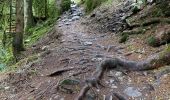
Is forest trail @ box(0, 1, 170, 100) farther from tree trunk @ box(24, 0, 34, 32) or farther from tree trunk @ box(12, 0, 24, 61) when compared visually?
tree trunk @ box(24, 0, 34, 32)

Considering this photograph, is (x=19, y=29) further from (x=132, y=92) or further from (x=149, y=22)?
(x=132, y=92)

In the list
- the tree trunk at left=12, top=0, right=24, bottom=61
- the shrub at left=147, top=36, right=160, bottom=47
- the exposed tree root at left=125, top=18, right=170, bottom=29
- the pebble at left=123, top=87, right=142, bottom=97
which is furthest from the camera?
the tree trunk at left=12, top=0, right=24, bottom=61

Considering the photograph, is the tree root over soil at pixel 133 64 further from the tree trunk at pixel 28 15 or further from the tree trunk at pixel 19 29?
the tree trunk at pixel 28 15

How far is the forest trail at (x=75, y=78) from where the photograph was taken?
252 inches

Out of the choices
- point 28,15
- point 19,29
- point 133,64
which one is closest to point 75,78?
point 133,64

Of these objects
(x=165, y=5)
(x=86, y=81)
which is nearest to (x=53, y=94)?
(x=86, y=81)

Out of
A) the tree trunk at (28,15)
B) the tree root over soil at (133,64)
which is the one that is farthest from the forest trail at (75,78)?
the tree trunk at (28,15)

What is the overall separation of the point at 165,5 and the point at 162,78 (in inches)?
154

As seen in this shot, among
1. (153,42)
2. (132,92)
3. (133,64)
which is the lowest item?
(132,92)

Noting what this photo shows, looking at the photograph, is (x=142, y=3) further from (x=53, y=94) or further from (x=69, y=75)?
(x=53, y=94)

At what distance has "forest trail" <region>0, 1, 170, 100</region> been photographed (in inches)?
252

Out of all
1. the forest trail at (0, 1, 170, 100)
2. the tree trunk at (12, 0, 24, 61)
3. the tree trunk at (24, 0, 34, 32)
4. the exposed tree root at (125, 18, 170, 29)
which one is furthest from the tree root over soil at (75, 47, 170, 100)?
the tree trunk at (24, 0, 34, 32)

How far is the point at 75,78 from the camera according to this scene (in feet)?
22.5

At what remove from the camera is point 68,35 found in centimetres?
1240
